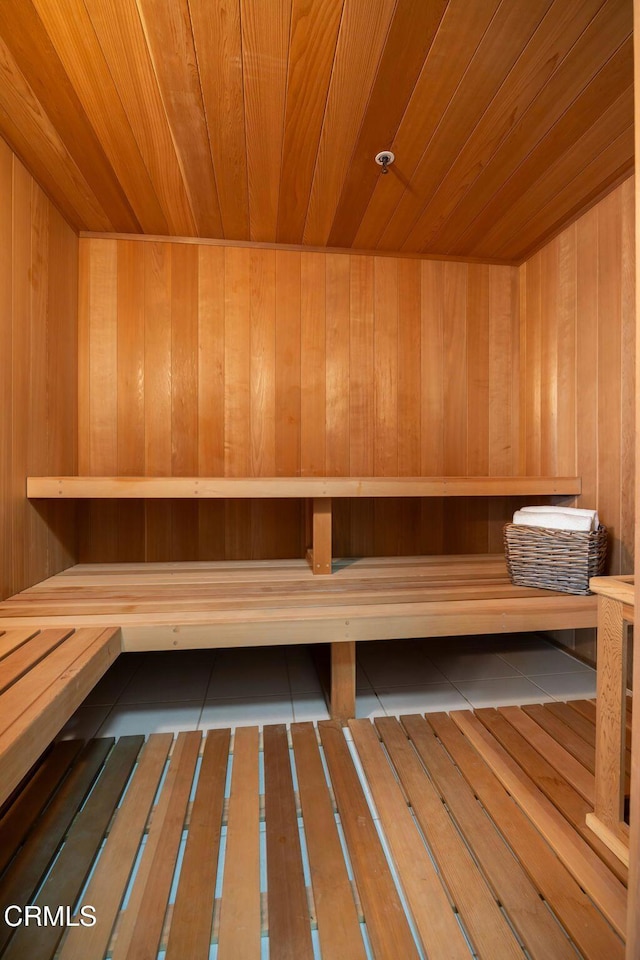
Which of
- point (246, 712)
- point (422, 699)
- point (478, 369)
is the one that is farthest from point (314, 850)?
point (478, 369)

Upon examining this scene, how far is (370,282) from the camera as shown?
2.25m

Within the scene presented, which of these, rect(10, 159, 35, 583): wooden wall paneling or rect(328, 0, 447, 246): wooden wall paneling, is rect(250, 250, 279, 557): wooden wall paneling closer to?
rect(328, 0, 447, 246): wooden wall paneling

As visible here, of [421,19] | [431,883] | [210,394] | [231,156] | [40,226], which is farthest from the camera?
[210,394]

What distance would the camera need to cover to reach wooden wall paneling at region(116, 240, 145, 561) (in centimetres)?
209

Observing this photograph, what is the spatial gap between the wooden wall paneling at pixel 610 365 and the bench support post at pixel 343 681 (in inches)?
45.4

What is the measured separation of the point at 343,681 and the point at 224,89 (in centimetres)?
188

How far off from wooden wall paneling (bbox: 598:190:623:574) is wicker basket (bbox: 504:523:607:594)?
15 cm

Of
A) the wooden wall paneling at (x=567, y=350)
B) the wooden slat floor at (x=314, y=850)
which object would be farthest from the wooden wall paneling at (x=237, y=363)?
the wooden wall paneling at (x=567, y=350)

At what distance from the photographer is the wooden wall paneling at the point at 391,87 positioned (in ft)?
3.58

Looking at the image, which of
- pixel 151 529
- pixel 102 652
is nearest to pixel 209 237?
pixel 151 529

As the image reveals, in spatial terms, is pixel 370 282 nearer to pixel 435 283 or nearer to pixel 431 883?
pixel 435 283

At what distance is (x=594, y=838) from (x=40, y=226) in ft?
8.42

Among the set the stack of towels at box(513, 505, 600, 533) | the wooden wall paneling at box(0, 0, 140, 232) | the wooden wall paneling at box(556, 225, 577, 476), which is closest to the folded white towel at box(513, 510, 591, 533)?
the stack of towels at box(513, 505, 600, 533)

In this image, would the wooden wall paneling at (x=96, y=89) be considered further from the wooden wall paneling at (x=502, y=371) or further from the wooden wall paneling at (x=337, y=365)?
the wooden wall paneling at (x=502, y=371)
